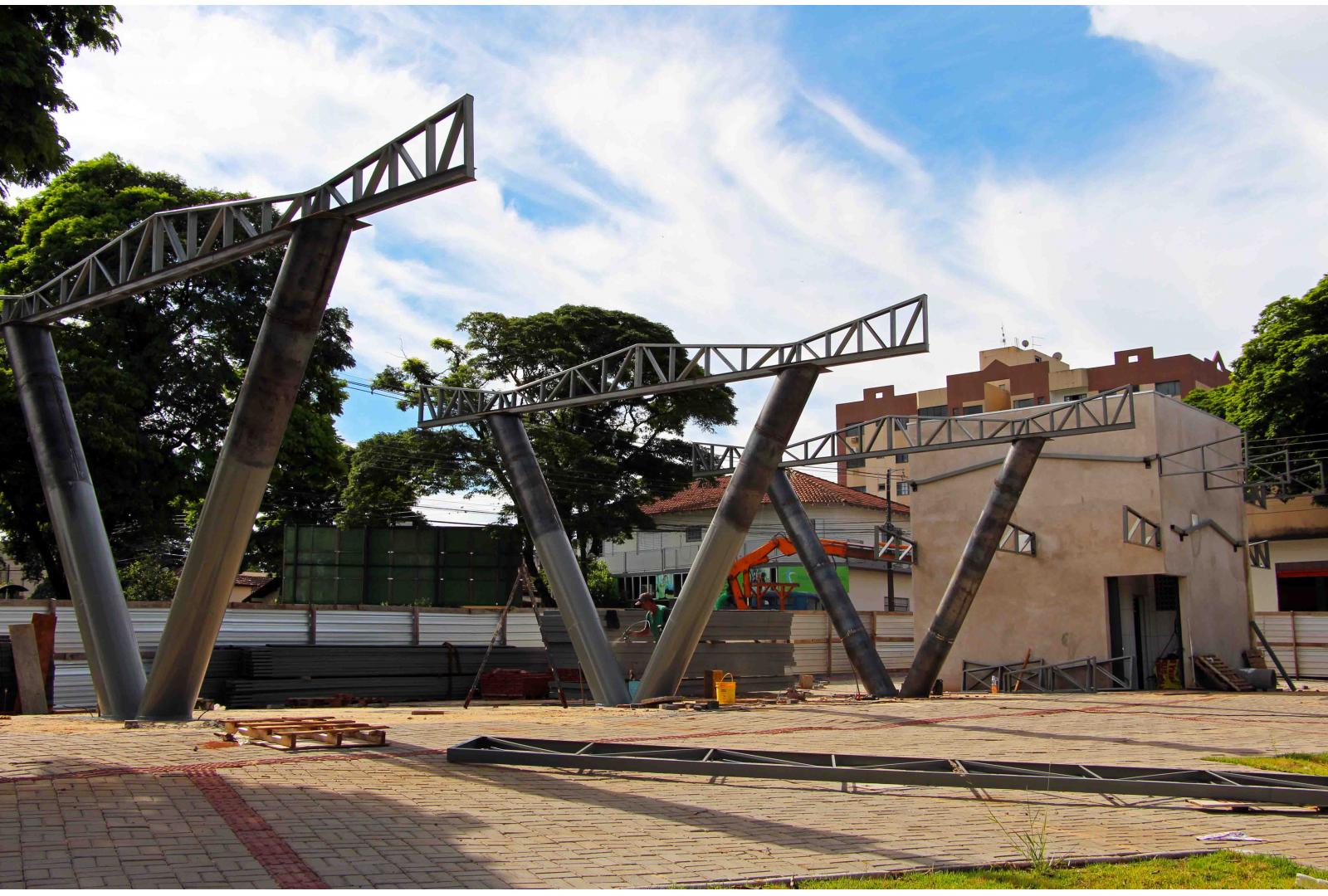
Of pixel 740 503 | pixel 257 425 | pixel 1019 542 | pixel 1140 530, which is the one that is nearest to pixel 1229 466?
pixel 1140 530

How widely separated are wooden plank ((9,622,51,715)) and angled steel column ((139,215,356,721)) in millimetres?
7096

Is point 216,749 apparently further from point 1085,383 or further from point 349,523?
point 1085,383

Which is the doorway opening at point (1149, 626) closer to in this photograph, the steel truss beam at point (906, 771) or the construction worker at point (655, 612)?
the construction worker at point (655, 612)

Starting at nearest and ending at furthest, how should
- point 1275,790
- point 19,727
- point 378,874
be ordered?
1. point 378,874
2. point 1275,790
3. point 19,727

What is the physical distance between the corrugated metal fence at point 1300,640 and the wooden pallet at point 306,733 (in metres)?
30.9

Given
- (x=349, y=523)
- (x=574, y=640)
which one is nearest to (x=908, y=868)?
(x=574, y=640)

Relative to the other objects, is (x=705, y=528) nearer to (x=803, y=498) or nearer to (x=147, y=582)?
(x=803, y=498)

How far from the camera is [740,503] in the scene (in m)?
20.1

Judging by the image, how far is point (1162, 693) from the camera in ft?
93.7

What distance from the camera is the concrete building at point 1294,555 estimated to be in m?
47.0

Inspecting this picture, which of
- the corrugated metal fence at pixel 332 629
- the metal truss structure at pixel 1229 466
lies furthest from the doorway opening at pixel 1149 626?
the corrugated metal fence at pixel 332 629

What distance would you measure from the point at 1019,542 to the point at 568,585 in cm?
1604

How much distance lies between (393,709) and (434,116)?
12.9 metres

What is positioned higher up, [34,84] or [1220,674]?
[34,84]
